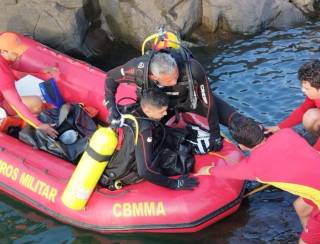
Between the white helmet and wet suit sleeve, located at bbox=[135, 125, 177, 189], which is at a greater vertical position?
wet suit sleeve, located at bbox=[135, 125, 177, 189]

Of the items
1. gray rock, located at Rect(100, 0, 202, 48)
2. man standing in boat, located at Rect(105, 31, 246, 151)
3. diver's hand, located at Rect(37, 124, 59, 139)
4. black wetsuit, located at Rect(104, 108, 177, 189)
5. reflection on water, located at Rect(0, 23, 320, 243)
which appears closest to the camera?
black wetsuit, located at Rect(104, 108, 177, 189)

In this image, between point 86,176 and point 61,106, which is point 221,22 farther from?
point 86,176

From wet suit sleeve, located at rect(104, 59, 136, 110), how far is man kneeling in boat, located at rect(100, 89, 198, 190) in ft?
1.14

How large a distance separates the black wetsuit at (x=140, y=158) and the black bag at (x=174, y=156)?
→ 0.09 meters

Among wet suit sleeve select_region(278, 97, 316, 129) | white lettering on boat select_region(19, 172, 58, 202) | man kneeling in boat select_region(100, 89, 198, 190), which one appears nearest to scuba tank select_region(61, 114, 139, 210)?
man kneeling in boat select_region(100, 89, 198, 190)

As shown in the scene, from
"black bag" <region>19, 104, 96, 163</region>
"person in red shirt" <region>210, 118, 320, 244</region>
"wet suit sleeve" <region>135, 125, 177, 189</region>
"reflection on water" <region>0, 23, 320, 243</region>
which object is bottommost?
"reflection on water" <region>0, 23, 320, 243</region>

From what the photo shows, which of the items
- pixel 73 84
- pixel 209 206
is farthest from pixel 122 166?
pixel 73 84

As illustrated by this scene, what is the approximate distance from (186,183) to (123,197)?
62 cm

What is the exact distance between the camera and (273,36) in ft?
31.0

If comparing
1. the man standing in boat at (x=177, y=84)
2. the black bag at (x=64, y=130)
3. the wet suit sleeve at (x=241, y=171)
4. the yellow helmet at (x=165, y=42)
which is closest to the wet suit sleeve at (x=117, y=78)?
the man standing in boat at (x=177, y=84)

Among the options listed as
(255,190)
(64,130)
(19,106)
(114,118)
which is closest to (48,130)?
(64,130)

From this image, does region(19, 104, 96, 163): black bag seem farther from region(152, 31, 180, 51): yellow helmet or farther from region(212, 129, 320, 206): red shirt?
A: region(212, 129, 320, 206): red shirt

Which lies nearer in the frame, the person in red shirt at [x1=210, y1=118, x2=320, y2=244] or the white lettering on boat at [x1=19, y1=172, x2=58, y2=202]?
the person in red shirt at [x1=210, y1=118, x2=320, y2=244]

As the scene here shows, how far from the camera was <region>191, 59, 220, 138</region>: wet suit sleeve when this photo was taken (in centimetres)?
527
